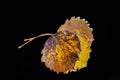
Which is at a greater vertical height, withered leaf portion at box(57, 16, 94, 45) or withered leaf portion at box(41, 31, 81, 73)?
withered leaf portion at box(57, 16, 94, 45)

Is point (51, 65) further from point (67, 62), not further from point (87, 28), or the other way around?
point (87, 28)

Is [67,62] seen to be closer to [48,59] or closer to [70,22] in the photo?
[48,59]

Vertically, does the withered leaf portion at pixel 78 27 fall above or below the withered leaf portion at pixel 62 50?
above

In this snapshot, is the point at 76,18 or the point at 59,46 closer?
the point at 59,46

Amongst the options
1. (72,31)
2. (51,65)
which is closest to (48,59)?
(51,65)

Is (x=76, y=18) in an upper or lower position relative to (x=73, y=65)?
upper

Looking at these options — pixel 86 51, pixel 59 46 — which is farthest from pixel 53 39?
pixel 86 51
